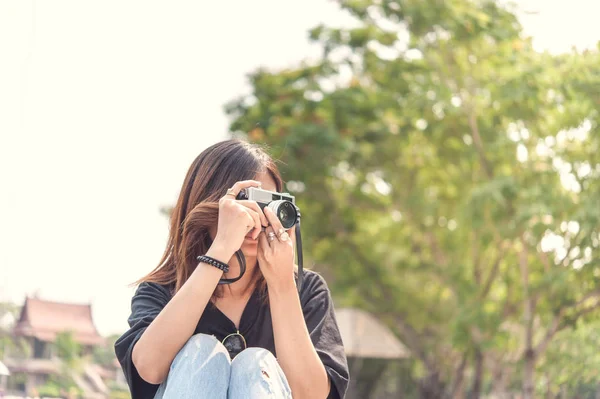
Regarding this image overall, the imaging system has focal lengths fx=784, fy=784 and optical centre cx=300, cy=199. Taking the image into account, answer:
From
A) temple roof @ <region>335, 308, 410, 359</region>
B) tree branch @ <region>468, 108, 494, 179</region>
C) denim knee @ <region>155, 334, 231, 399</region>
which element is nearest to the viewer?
denim knee @ <region>155, 334, 231, 399</region>

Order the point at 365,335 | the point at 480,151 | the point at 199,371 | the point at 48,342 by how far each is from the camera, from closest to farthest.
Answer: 1. the point at 199,371
2. the point at 48,342
3. the point at 480,151
4. the point at 365,335

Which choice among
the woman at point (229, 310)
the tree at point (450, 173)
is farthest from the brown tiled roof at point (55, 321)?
the woman at point (229, 310)

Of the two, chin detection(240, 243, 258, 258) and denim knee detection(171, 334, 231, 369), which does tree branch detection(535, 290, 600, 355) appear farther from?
denim knee detection(171, 334, 231, 369)

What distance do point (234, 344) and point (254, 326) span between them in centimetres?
8

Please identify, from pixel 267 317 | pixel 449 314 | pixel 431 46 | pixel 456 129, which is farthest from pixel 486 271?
pixel 267 317

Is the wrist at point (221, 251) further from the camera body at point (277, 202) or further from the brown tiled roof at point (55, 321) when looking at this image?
the brown tiled roof at point (55, 321)

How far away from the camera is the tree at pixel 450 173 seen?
258 inches

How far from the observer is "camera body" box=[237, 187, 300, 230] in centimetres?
173

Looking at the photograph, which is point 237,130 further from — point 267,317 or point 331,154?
point 267,317

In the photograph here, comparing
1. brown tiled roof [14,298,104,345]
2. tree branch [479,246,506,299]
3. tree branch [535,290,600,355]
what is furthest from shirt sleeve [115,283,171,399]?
tree branch [479,246,506,299]

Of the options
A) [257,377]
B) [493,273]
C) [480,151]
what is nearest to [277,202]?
[257,377]

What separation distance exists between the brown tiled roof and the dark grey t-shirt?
128 inches

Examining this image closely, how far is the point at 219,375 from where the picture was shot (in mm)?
1523

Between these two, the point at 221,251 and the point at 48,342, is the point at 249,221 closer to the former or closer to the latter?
the point at 221,251
